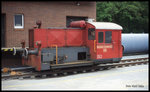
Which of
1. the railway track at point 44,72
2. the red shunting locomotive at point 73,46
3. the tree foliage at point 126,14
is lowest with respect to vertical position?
the railway track at point 44,72

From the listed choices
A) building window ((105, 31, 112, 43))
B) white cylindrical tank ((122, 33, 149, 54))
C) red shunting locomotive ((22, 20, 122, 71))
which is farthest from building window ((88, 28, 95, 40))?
white cylindrical tank ((122, 33, 149, 54))

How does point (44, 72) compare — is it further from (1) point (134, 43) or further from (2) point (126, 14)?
(2) point (126, 14)

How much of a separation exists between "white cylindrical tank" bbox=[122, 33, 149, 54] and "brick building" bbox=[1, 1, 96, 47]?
4.13 m

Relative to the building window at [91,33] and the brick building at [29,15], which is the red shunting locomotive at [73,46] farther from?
the brick building at [29,15]

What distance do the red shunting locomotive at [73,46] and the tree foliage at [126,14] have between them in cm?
1770

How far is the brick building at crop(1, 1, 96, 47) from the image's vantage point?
13531mm

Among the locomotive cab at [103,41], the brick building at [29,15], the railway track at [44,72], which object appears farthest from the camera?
the brick building at [29,15]

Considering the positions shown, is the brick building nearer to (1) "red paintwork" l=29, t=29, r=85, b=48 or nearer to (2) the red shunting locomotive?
(2) the red shunting locomotive

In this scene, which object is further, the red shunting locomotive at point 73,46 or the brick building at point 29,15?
the brick building at point 29,15

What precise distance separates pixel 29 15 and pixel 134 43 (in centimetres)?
966

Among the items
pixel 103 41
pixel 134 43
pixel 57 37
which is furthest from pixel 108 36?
pixel 134 43

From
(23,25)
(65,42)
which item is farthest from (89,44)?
(23,25)

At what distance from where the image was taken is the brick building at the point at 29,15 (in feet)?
44.4

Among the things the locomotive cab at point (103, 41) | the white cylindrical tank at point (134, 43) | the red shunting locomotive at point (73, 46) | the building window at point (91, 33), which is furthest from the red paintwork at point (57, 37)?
the white cylindrical tank at point (134, 43)
